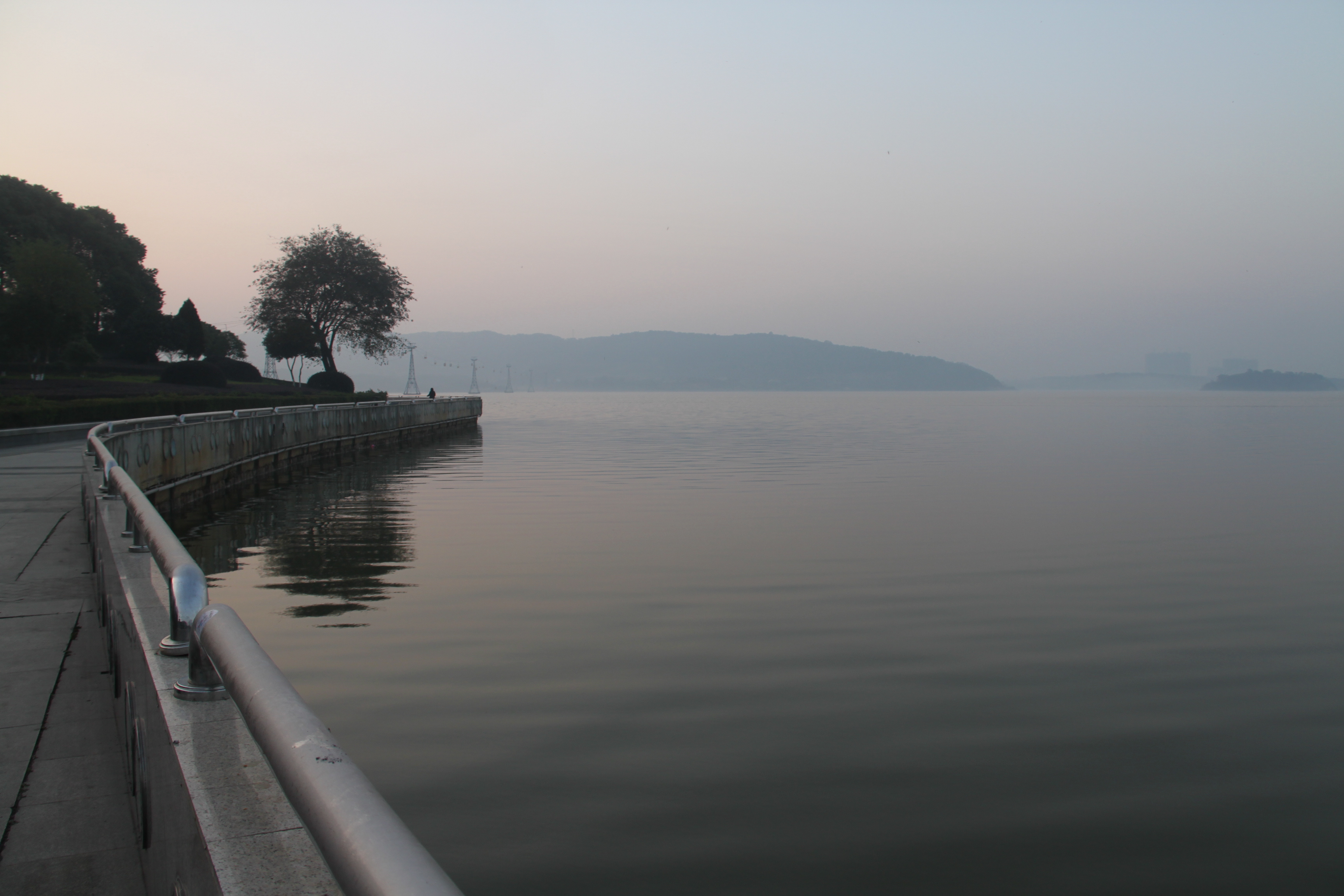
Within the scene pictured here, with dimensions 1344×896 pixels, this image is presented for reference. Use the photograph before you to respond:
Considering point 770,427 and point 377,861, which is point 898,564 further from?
point 770,427

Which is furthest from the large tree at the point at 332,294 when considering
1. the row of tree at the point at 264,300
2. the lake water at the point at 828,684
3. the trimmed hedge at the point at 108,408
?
the lake water at the point at 828,684

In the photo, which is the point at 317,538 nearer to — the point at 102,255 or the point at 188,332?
the point at 188,332

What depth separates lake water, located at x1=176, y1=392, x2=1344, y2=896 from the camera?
5691 mm

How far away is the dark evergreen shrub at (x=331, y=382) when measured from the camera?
241 feet

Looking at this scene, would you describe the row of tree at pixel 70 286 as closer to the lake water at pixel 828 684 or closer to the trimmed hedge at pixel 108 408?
the trimmed hedge at pixel 108 408

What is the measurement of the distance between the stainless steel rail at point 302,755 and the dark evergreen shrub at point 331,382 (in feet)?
237

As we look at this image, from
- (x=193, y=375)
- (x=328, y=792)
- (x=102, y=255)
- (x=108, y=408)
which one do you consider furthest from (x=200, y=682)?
(x=102, y=255)

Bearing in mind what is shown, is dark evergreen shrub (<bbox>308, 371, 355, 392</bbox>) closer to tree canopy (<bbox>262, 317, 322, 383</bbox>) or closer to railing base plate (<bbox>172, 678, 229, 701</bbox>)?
tree canopy (<bbox>262, 317, 322, 383</bbox>)

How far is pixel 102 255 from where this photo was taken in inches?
3548

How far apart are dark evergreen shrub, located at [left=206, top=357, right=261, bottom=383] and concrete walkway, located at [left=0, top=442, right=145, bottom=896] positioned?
70317mm

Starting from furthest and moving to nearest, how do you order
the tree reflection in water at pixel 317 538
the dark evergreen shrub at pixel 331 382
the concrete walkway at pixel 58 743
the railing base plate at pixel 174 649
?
the dark evergreen shrub at pixel 331 382 < the tree reflection in water at pixel 317 538 < the concrete walkway at pixel 58 743 < the railing base plate at pixel 174 649

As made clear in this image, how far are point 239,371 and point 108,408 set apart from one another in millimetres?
47357

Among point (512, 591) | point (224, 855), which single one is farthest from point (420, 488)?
point (224, 855)

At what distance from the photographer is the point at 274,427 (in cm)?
2747
